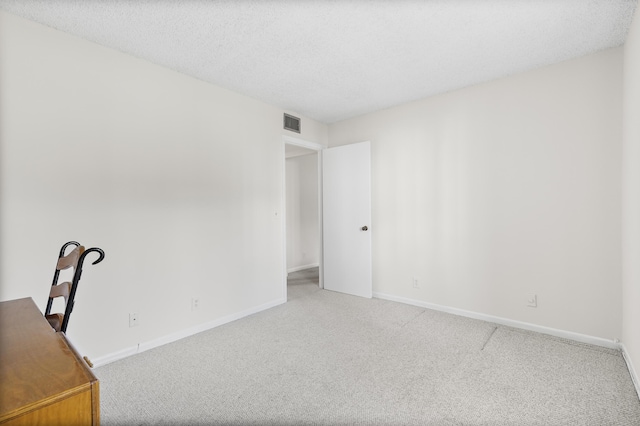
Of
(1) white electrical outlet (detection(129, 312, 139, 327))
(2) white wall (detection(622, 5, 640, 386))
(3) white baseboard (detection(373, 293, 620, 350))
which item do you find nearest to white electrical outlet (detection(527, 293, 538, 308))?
(3) white baseboard (detection(373, 293, 620, 350))

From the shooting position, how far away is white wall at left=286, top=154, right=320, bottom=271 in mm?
5969

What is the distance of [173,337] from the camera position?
106 inches

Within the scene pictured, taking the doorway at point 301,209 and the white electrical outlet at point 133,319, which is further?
the doorway at point 301,209

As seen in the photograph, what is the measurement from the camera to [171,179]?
8.93 feet

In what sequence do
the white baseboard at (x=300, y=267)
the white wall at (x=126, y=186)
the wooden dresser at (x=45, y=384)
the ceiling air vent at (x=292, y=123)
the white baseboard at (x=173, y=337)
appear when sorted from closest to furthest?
the wooden dresser at (x=45, y=384), the white wall at (x=126, y=186), the white baseboard at (x=173, y=337), the ceiling air vent at (x=292, y=123), the white baseboard at (x=300, y=267)

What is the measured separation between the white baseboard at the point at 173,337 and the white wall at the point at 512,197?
1.70 metres

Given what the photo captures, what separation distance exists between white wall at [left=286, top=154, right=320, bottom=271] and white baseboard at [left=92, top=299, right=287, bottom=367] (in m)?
2.44

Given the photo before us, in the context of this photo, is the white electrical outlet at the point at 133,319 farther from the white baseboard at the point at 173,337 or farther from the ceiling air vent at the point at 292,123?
the ceiling air vent at the point at 292,123

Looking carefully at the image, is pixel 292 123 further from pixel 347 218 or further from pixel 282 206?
pixel 347 218

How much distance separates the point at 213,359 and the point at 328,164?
2880 millimetres

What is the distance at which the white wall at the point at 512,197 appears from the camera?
8.16 feet

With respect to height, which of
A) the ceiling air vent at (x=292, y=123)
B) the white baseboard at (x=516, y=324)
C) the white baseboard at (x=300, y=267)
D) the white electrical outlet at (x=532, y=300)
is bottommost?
the white baseboard at (x=300, y=267)

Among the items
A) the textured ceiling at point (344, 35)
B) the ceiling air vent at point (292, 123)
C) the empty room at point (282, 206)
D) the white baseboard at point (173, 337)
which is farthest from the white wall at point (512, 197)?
the white baseboard at point (173, 337)

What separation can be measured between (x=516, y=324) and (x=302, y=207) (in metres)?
4.10
